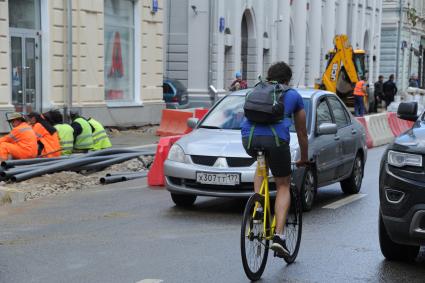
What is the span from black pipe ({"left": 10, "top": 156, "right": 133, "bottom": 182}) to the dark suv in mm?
7009

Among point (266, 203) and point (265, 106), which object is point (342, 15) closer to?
point (265, 106)

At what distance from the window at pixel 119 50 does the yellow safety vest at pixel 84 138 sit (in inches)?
321

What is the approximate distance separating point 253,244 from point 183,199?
3.93m

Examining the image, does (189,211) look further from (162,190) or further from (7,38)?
(7,38)

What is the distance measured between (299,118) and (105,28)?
56.2 feet

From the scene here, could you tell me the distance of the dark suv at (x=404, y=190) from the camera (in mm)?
6250

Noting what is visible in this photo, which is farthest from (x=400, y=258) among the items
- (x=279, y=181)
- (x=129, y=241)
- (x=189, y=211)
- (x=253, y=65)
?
(x=253, y=65)

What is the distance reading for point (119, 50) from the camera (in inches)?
935

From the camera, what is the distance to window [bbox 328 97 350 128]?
37.1ft

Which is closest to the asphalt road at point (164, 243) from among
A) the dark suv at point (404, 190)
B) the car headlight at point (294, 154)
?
the dark suv at point (404, 190)

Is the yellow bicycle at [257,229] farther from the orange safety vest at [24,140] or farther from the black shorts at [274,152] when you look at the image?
the orange safety vest at [24,140]

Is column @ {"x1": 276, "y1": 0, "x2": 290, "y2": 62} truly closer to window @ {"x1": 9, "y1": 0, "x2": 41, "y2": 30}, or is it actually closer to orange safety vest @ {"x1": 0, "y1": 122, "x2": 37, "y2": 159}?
window @ {"x1": 9, "y1": 0, "x2": 41, "y2": 30}

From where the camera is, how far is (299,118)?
666cm

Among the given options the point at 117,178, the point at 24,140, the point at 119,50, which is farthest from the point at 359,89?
the point at 24,140
